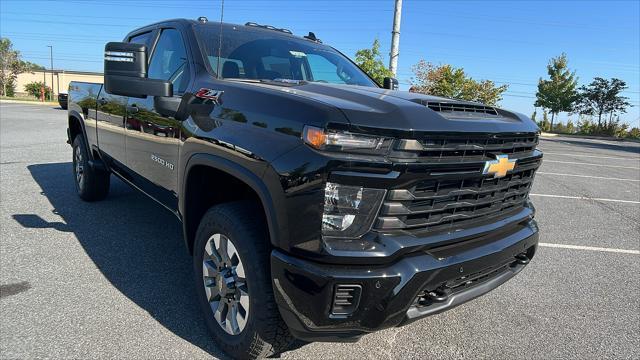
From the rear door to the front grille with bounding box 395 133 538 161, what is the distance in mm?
1613

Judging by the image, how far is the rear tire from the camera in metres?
5.20

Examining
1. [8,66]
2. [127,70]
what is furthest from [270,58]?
[8,66]

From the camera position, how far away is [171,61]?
3.48m

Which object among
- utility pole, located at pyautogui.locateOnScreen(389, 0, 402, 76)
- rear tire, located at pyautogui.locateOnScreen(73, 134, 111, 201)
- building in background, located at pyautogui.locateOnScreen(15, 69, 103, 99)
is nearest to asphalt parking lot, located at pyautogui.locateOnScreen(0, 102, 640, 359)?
rear tire, located at pyautogui.locateOnScreen(73, 134, 111, 201)

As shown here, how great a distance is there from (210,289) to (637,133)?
46534mm

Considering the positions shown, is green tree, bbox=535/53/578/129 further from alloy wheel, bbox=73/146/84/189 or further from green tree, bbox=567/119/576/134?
alloy wheel, bbox=73/146/84/189

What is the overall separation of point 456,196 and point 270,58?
192 cm

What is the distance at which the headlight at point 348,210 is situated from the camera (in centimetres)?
189

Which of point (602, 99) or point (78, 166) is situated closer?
point (78, 166)

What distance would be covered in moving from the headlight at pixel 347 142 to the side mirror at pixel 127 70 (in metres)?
1.29

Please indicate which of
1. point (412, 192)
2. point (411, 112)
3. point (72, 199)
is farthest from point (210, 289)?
point (72, 199)

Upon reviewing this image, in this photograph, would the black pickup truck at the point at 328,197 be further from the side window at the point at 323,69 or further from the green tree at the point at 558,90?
the green tree at the point at 558,90

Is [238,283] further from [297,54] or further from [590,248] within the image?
[590,248]

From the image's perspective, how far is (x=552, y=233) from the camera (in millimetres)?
5242
